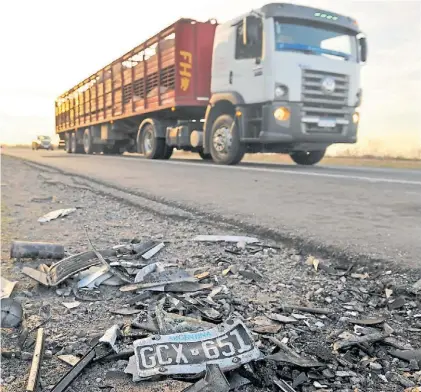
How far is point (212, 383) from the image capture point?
1255 mm

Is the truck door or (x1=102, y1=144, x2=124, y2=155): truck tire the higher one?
the truck door

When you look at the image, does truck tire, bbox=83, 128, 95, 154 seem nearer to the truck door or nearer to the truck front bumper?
the truck door

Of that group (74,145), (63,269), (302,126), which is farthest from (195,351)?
(74,145)

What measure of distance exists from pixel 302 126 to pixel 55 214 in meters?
6.07

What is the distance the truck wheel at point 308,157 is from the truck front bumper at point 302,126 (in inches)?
92.0

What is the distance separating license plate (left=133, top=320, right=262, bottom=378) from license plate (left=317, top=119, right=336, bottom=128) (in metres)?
7.94

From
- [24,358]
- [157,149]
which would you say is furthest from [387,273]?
[157,149]

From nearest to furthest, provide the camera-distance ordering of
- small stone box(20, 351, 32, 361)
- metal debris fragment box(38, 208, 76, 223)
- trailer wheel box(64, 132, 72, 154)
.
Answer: small stone box(20, 351, 32, 361) < metal debris fragment box(38, 208, 76, 223) < trailer wheel box(64, 132, 72, 154)

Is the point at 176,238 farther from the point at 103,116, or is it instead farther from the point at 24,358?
the point at 103,116

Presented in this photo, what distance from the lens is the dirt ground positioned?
4.55ft

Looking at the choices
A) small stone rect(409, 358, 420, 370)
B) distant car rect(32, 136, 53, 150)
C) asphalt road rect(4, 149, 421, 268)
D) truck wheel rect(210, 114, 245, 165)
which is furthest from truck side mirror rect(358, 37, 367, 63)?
distant car rect(32, 136, 53, 150)

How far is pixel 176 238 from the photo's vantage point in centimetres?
308

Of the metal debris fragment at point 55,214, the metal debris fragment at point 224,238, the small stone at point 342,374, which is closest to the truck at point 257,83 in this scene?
the metal debris fragment at point 55,214

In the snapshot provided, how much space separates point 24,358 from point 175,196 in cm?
345
